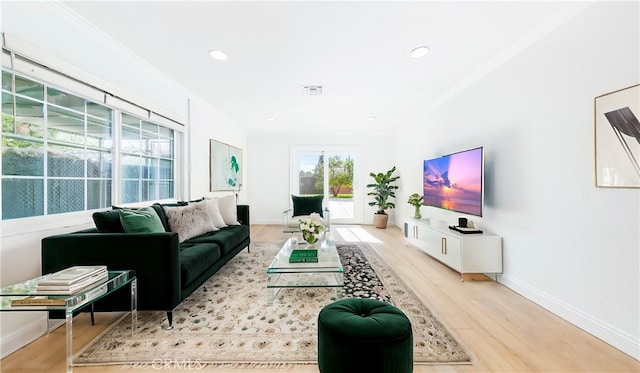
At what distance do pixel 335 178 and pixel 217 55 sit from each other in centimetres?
446

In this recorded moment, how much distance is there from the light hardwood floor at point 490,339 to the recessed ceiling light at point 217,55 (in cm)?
256

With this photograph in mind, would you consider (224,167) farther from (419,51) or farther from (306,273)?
(419,51)

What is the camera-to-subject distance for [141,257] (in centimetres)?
187

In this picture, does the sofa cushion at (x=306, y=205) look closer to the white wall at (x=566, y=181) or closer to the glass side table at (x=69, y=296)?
the white wall at (x=566, y=181)

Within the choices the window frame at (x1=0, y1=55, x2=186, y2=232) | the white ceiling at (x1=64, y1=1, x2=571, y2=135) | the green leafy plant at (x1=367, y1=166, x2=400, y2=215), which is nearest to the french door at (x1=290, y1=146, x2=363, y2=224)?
the green leafy plant at (x1=367, y1=166, x2=400, y2=215)

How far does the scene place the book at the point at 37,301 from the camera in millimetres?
1385

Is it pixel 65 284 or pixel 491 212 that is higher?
pixel 491 212

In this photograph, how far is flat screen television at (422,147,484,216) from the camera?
9.35 ft

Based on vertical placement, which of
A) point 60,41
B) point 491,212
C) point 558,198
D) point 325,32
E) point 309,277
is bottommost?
point 309,277

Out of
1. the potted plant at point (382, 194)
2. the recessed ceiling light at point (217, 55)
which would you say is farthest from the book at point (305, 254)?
the potted plant at point (382, 194)

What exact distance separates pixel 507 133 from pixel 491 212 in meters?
0.89

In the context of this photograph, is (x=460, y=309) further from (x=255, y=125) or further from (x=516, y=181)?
(x=255, y=125)

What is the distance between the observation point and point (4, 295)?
4.63ft

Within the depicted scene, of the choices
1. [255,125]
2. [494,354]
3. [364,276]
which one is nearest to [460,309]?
[494,354]
